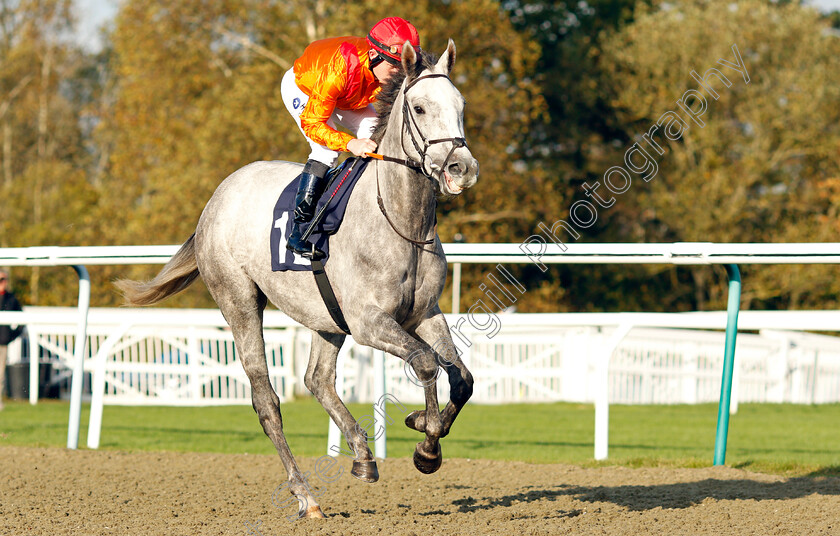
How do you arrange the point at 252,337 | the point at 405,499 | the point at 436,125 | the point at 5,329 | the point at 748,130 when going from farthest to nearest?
the point at 748,130 → the point at 5,329 → the point at 252,337 → the point at 405,499 → the point at 436,125

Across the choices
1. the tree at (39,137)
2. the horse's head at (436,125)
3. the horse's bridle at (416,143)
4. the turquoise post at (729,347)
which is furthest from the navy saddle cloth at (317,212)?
the tree at (39,137)

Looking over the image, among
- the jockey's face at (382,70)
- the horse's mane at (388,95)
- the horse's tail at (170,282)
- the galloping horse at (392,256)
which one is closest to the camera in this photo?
the galloping horse at (392,256)

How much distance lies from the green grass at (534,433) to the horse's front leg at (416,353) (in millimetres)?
2220

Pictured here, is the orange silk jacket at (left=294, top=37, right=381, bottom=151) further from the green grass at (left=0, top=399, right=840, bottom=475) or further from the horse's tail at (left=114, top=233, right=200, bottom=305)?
the green grass at (left=0, top=399, right=840, bottom=475)

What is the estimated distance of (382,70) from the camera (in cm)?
410

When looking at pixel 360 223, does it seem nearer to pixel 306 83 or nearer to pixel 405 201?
→ pixel 405 201

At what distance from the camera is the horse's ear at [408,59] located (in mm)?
3734

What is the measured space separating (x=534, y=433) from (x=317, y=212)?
200 inches

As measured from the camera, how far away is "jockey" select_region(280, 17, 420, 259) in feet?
13.2

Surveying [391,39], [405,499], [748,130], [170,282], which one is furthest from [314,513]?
[748,130]

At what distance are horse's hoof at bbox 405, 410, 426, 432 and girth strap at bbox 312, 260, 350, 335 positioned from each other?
526mm

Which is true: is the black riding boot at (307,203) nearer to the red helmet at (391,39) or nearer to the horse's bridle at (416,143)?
the horse's bridle at (416,143)

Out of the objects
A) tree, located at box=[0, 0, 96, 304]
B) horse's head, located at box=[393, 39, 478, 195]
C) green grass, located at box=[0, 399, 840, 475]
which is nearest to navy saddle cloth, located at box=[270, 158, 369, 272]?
horse's head, located at box=[393, 39, 478, 195]

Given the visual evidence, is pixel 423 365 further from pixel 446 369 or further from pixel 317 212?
pixel 317 212
